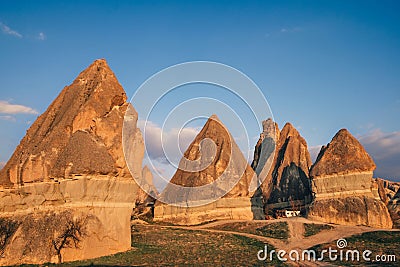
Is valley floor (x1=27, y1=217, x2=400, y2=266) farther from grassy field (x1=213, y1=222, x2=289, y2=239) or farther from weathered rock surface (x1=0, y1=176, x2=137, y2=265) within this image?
weathered rock surface (x1=0, y1=176, x2=137, y2=265)

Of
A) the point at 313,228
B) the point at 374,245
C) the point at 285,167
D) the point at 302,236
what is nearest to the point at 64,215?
the point at 302,236

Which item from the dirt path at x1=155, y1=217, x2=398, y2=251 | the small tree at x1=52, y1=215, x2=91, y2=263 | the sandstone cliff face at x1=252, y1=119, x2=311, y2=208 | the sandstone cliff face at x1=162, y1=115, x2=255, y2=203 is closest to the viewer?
the small tree at x1=52, y1=215, x2=91, y2=263

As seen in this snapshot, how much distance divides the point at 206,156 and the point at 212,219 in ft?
25.8

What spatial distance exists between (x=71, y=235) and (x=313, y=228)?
21.5 meters

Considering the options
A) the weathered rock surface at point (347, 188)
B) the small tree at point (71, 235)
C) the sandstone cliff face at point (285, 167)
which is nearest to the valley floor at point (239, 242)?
the small tree at point (71, 235)

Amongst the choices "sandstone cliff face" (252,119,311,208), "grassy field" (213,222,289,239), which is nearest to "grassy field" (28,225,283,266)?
"grassy field" (213,222,289,239)

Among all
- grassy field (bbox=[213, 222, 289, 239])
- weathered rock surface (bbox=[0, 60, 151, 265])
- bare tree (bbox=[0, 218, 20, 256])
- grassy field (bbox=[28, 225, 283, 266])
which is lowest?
grassy field (bbox=[28, 225, 283, 266])

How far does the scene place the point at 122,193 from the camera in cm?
2444

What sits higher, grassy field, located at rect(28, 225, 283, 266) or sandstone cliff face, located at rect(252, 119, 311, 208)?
sandstone cliff face, located at rect(252, 119, 311, 208)

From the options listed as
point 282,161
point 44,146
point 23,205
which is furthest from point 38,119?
point 282,161

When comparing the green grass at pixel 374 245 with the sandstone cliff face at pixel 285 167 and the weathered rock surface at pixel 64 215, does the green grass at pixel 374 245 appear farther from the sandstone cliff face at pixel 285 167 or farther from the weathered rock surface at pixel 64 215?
the sandstone cliff face at pixel 285 167

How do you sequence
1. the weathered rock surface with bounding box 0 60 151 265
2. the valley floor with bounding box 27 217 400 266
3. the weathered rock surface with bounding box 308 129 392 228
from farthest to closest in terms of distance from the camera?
the weathered rock surface with bounding box 308 129 392 228, the valley floor with bounding box 27 217 400 266, the weathered rock surface with bounding box 0 60 151 265

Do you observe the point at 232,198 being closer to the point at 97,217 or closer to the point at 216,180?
the point at 216,180

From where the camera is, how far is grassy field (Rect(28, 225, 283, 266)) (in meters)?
21.7
